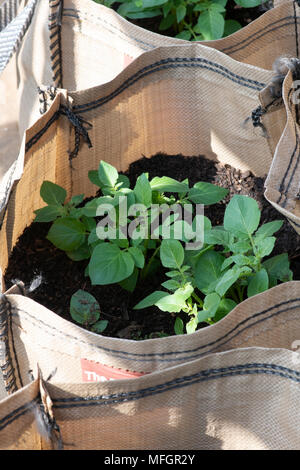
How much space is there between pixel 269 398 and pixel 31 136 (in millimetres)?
600

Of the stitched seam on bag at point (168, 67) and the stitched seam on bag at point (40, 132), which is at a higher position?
the stitched seam on bag at point (168, 67)

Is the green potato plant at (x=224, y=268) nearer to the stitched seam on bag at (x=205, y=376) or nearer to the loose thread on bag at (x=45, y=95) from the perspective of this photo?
the stitched seam on bag at (x=205, y=376)

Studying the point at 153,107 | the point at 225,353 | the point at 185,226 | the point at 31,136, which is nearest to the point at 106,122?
the point at 153,107

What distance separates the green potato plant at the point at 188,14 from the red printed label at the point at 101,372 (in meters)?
0.95

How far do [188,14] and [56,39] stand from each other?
0.47 metres

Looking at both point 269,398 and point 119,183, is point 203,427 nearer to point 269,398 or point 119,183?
point 269,398

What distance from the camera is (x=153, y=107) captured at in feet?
4.58

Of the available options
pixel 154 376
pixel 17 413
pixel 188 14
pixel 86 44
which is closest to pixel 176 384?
pixel 154 376

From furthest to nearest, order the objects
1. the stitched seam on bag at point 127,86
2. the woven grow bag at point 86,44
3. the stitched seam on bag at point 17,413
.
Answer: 1. the woven grow bag at point 86,44
2. the stitched seam on bag at point 127,86
3. the stitched seam on bag at point 17,413

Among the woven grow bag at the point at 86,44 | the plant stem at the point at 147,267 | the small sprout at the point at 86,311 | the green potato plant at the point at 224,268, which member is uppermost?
the woven grow bag at the point at 86,44

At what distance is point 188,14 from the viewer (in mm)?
1760

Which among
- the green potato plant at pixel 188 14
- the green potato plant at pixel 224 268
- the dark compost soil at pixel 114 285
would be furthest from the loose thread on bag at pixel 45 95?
the green potato plant at pixel 188 14

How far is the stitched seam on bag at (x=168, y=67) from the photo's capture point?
125 cm

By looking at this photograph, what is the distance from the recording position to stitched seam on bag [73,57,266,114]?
1249mm
